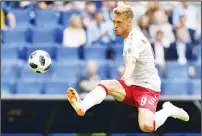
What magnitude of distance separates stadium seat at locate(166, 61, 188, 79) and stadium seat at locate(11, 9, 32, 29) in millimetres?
2955

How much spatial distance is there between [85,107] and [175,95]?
4371 millimetres

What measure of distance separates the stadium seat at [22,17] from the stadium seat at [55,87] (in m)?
1.77

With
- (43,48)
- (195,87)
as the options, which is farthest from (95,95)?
(43,48)

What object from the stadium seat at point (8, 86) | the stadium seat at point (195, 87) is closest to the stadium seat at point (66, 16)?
the stadium seat at point (8, 86)

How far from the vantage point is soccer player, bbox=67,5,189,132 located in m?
8.55

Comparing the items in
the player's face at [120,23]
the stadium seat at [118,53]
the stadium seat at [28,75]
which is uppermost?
the player's face at [120,23]

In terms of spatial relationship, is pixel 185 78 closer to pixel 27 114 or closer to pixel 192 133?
pixel 192 133

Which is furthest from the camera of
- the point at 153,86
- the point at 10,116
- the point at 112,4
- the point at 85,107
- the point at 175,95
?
the point at 112,4

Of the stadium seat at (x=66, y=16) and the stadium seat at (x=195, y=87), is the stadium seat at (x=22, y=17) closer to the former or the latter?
the stadium seat at (x=66, y=16)

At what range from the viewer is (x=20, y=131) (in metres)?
13.4

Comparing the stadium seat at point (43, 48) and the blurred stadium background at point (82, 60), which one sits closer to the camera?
the blurred stadium background at point (82, 60)

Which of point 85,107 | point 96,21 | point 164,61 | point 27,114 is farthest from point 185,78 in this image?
point 85,107

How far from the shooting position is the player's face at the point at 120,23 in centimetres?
864

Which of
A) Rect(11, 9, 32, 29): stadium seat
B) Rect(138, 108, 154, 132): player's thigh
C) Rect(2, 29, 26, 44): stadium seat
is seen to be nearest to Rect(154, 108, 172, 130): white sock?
Rect(138, 108, 154, 132): player's thigh
